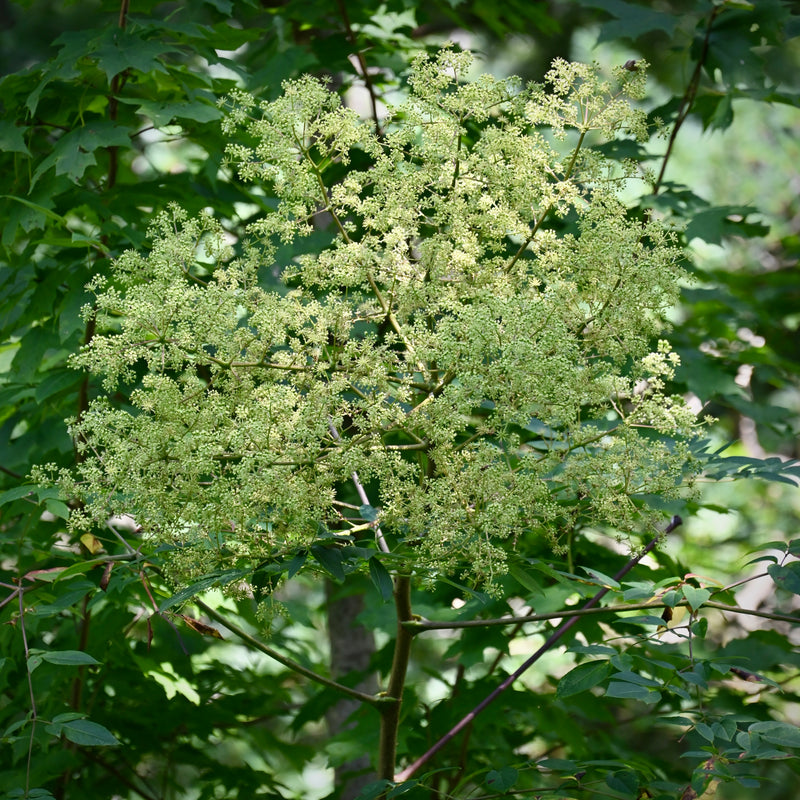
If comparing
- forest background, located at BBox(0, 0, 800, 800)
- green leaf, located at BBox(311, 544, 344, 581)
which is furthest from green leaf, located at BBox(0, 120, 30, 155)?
green leaf, located at BBox(311, 544, 344, 581)

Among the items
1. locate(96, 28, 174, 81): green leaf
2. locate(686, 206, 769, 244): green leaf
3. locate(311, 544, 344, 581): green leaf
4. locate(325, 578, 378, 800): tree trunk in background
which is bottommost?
locate(325, 578, 378, 800): tree trunk in background

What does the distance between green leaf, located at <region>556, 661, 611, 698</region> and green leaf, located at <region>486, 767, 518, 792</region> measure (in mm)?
265

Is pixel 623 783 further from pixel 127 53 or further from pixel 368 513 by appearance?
pixel 127 53

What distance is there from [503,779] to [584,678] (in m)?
0.34

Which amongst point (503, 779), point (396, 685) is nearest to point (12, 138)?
point (396, 685)

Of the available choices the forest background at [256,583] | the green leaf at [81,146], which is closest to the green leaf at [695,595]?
the forest background at [256,583]

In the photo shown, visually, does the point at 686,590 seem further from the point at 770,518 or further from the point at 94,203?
the point at 770,518

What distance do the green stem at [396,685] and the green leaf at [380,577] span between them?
33 cm

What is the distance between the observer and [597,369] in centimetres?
212

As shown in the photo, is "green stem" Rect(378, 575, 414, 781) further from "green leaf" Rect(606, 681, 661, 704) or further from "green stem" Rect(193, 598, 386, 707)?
"green leaf" Rect(606, 681, 661, 704)

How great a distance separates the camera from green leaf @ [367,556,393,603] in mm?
2033

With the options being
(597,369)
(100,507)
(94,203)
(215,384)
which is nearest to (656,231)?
(597,369)

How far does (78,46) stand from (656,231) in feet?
7.20

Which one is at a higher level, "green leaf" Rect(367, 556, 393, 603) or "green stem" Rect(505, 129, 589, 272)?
"green stem" Rect(505, 129, 589, 272)
